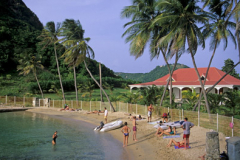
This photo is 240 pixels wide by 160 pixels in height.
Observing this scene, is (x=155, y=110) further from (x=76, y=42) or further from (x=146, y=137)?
(x=76, y=42)

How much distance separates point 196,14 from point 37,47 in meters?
55.7

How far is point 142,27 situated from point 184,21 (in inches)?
213

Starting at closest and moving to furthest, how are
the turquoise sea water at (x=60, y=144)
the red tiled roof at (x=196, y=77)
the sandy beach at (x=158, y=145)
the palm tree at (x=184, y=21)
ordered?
the sandy beach at (x=158, y=145) → the turquoise sea water at (x=60, y=144) → the palm tree at (x=184, y=21) → the red tiled roof at (x=196, y=77)

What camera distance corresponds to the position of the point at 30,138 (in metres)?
18.4

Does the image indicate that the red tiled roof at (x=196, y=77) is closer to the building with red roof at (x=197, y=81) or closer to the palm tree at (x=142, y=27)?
the building with red roof at (x=197, y=81)

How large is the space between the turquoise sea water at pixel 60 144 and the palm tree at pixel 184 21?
8.59 m

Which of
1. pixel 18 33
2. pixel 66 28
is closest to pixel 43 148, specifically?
pixel 66 28

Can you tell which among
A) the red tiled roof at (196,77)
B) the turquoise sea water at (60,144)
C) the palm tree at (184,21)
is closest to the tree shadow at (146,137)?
the turquoise sea water at (60,144)

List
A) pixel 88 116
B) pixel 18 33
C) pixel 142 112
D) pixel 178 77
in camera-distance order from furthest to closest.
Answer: pixel 18 33 < pixel 178 77 < pixel 88 116 < pixel 142 112

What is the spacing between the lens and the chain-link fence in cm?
1416

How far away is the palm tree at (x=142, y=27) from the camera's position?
23.4 m

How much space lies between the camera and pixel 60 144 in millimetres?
16141

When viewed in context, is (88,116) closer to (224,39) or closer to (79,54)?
(79,54)

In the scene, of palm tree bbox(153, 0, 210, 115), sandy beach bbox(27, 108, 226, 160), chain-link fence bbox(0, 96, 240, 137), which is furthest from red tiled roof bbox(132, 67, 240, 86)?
sandy beach bbox(27, 108, 226, 160)
